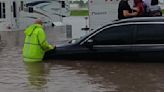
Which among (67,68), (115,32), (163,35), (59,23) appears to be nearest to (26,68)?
(67,68)

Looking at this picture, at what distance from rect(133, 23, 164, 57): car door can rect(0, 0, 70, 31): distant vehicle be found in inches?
845

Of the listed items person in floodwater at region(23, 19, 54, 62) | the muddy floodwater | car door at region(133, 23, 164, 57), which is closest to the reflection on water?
the muddy floodwater

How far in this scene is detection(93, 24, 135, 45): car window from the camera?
510 inches

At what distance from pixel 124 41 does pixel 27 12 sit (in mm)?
24389

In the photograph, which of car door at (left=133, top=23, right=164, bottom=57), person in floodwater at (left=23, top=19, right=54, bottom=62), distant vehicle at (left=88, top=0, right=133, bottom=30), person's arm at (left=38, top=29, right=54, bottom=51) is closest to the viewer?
car door at (left=133, top=23, right=164, bottom=57)

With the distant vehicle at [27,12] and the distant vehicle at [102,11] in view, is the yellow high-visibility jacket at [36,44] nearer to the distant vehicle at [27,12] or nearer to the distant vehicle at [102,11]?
the distant vehicle at [102,11]

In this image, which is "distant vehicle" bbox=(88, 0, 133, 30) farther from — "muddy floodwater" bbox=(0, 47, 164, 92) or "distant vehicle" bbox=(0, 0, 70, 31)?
"distant vehicle" bbox=(0, 0, 70, 31)

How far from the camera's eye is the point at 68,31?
25.3 metres

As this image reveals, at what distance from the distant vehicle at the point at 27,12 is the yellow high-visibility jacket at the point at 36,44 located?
1993cm

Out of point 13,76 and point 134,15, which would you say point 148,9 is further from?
point 13,76

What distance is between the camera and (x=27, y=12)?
36.8 meters

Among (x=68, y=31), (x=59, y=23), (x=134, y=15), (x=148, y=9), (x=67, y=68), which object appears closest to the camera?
(x=67, y=68)

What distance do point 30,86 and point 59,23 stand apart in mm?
29406

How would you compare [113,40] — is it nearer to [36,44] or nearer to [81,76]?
[81,76]
